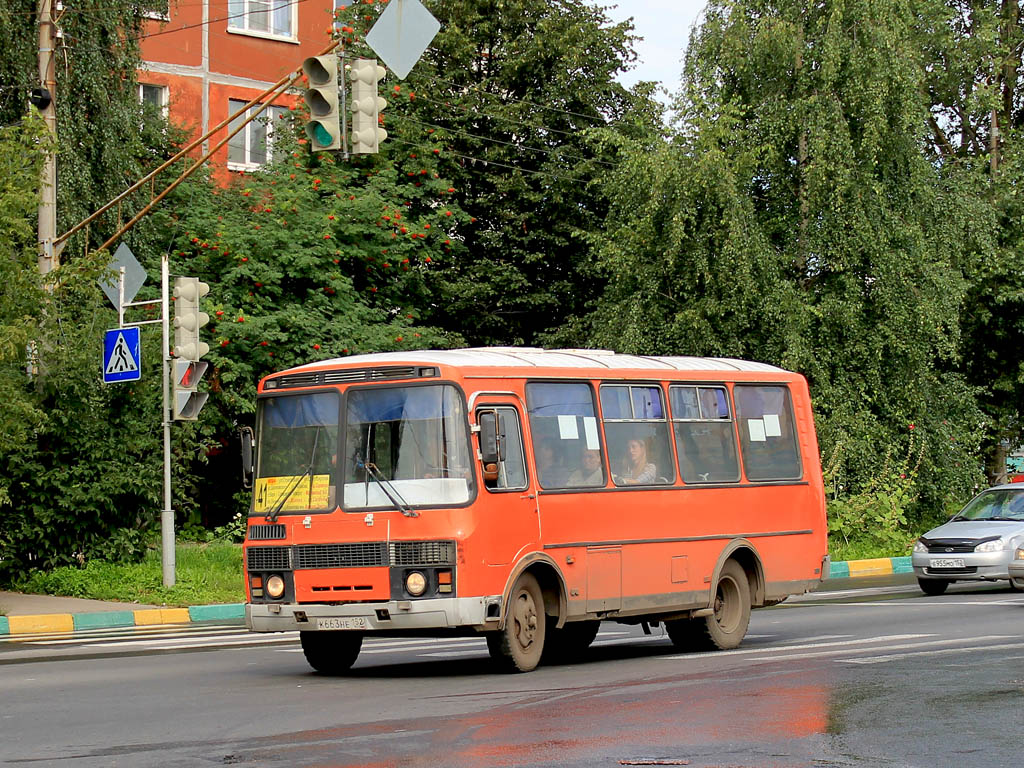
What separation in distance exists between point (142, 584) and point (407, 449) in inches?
443

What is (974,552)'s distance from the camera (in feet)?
75.1

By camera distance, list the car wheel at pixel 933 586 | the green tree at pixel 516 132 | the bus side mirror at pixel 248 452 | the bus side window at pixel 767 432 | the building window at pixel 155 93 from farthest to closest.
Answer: the building window at pixel 155 93 < the green tree at pixel 516 132 < the car wheel at pixel 933 586 < the bus side window at pixel 767 432 < the bus side mirror at pixel 248 452

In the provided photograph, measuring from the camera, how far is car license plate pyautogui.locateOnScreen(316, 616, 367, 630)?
12.7 metres

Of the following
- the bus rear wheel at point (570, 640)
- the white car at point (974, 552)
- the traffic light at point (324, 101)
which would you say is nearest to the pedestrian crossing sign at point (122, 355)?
the traffic light at point (324, 101)

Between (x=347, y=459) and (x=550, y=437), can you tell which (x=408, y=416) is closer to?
(x=347, y=459)

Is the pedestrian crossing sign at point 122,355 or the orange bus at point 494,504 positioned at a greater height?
the pedestrian crossing sign at point 122,355

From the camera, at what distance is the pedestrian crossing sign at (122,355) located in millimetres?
22109

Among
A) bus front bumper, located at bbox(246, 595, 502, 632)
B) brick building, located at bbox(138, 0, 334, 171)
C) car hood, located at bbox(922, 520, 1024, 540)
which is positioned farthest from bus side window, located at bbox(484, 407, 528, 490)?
brick building, located at bbox(138, 0, 334, 171)

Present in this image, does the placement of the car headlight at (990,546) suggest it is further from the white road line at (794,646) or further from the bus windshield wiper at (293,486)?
the bus windshield wiper at (293,486)

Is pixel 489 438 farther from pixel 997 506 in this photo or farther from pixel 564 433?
pixel 997 506

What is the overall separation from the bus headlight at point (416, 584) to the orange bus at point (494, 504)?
0.01m

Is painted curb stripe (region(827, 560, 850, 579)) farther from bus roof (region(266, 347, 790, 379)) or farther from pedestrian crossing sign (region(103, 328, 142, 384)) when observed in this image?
pedestrian crossing sign (region(103, 328, 142, 384))

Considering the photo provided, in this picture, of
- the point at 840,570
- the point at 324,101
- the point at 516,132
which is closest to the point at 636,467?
the point at 324,101

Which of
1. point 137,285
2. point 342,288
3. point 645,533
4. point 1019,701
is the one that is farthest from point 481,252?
point 1019,701
